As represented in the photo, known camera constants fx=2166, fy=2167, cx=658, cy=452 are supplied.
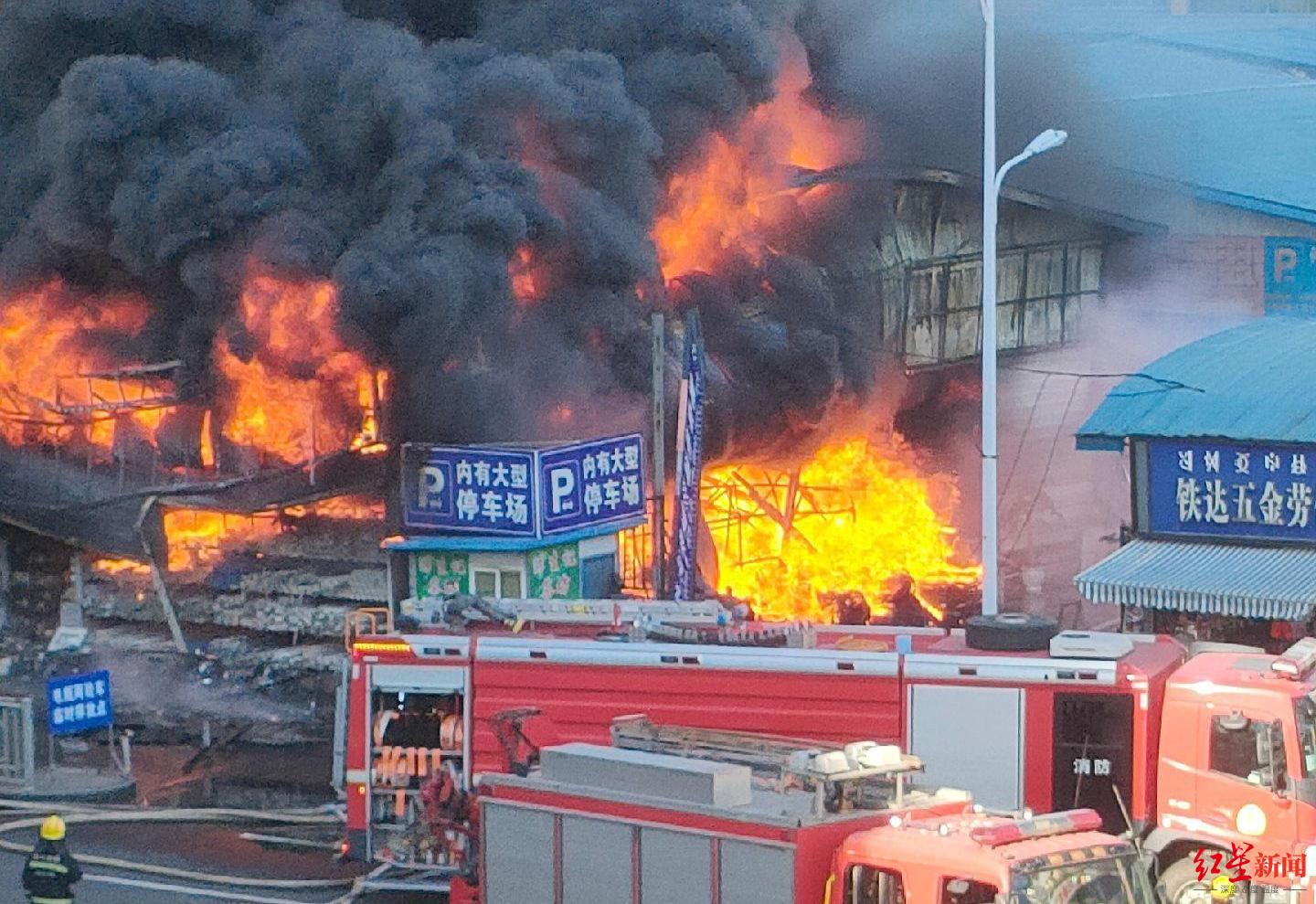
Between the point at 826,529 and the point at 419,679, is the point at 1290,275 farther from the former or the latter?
the point at 419,679

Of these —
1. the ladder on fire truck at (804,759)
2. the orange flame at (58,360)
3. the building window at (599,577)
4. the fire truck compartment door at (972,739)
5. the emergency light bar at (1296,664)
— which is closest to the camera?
the ladder on fire truck at (804,759)

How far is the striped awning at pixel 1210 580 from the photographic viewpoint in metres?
19.6

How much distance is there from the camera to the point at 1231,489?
2109 cm

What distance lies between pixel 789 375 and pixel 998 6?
10080mm

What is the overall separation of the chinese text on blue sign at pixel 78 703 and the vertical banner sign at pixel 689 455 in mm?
5929

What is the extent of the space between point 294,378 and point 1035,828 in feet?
51.1

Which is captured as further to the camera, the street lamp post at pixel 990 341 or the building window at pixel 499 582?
the building window at pixel 499 582

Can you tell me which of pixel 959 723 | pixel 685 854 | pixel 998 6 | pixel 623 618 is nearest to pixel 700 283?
pixel 998 6

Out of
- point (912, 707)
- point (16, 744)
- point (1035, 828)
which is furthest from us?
point (16, 744)

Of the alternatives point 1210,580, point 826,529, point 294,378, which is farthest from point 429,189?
point 1210,580

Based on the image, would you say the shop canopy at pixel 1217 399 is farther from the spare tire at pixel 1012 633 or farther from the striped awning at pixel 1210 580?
the spare tire at pixel 1012 633

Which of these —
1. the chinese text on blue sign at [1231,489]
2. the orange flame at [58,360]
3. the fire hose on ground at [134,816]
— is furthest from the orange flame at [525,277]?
the fire hose on ground at [134,816]

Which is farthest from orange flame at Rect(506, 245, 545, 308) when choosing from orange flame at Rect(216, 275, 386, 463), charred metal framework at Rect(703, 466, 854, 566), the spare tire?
the spare tire

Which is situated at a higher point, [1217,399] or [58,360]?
[58,360]
